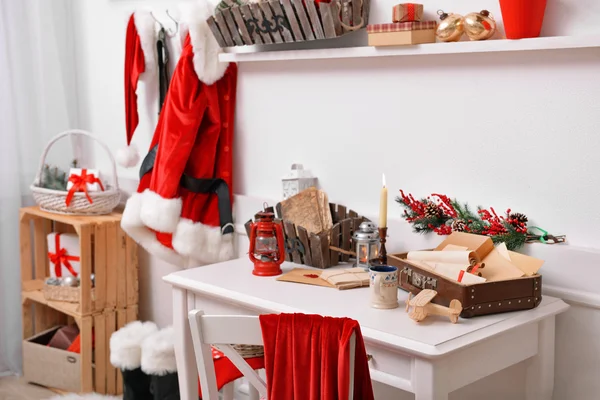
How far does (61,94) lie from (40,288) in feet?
2.76

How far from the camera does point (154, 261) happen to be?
3.30m

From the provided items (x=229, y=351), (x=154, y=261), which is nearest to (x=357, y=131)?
(x=229, y=351)

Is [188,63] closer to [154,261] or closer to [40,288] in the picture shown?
[154,261]

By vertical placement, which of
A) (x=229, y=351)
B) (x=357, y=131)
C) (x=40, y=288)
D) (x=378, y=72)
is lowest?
Answer: (x=40, y=288)

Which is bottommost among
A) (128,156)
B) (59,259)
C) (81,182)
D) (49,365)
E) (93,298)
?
(49,365)

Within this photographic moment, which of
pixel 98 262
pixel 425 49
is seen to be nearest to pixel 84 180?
pixel 98 262

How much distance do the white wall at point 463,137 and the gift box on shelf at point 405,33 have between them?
0.30ft

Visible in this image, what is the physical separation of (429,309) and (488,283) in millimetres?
150

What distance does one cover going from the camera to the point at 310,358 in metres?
1.63

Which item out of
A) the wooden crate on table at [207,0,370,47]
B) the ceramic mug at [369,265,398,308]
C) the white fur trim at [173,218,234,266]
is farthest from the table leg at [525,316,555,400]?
the white fur trim at [173,218,234,266]

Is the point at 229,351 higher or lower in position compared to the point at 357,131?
lower

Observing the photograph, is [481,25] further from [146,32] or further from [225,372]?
[146,32]

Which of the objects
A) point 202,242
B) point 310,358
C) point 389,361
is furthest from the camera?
point 202,242

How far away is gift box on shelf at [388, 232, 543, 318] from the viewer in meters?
1.82
